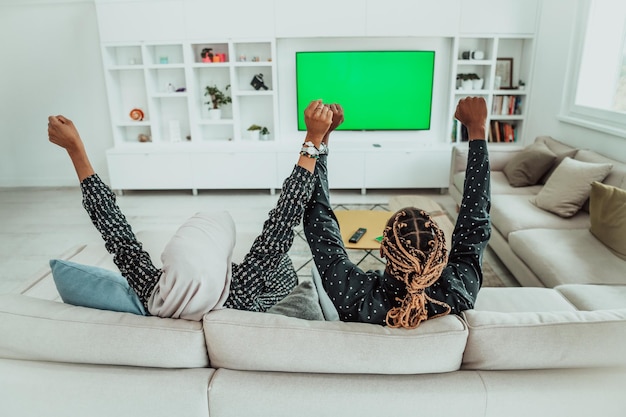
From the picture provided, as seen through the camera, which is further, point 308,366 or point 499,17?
point 499,17

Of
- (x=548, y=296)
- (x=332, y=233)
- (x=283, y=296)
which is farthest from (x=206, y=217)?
(x=548, y=296)

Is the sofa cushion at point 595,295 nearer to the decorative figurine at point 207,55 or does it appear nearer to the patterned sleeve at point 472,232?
the patterned sleeve at point 472,232

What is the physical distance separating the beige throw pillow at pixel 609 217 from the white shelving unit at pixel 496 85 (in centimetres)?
233

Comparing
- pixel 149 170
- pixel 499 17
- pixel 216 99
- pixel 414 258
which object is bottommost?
pixel 149 170

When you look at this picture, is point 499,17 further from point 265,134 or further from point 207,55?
point 207,55

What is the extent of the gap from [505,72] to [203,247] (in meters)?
4.50

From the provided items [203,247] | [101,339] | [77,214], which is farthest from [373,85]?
[101,339]

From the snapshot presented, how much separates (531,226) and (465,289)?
5.91 ft

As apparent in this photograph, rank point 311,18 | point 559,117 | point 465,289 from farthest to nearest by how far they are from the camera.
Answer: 1. point 311,18
2. point 559,117
3. point 465,289

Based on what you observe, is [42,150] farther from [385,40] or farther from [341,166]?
[385,40]

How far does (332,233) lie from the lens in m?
1.31

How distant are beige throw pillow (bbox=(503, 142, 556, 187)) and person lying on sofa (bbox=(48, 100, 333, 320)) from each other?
276 cm

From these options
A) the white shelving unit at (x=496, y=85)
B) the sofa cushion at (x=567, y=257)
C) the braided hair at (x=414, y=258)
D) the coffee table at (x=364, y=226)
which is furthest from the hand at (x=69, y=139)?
the white shelving unit at (x=496, y=85)

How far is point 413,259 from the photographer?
105 cm
